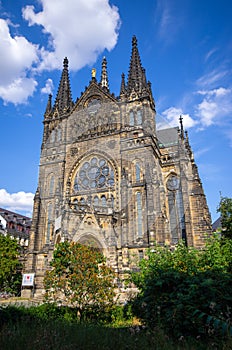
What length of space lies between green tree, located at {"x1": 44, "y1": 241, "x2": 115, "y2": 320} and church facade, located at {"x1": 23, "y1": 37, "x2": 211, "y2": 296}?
616 cm

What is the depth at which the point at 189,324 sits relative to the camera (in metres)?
5.41

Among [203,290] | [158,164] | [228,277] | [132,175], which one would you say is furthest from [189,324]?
[158,164]

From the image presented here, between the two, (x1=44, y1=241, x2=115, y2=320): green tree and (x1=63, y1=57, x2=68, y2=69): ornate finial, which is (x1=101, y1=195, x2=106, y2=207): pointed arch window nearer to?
(x1=44, y1=241, x2=115, y2=320): green tree

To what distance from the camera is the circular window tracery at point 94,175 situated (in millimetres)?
25922

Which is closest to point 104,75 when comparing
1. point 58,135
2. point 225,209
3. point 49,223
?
point 58,135

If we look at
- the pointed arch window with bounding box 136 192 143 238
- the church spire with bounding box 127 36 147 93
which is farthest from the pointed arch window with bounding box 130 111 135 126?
the pointed arch window with bounding box 136 192 143 238

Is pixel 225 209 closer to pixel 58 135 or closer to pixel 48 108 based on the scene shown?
pixel 58 135

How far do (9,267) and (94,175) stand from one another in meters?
13.6

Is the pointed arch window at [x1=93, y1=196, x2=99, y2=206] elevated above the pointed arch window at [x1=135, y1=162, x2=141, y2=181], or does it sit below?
below

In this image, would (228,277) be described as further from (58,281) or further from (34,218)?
(34,218)

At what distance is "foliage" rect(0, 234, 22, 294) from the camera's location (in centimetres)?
2792

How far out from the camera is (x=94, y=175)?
26828 mm

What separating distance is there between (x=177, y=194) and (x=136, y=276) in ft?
46.7

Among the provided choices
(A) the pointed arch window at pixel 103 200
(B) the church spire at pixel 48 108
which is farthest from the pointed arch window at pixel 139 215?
(B) the church spire at pixel 48 108
